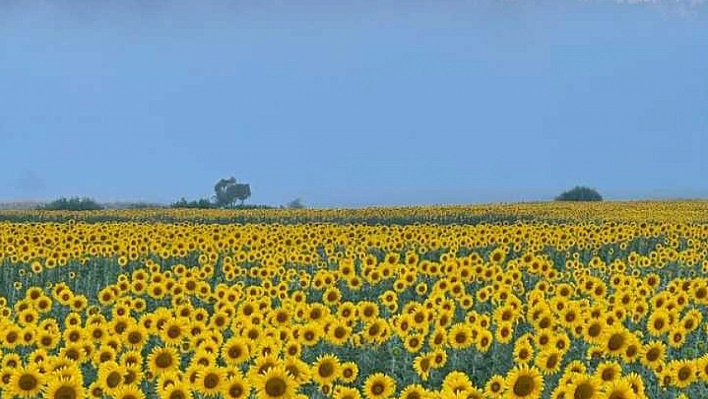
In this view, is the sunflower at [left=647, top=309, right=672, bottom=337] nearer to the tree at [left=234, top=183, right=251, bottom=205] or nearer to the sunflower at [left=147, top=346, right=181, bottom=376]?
the sunflower at [left=147, top=346, right=181, bottom=376]

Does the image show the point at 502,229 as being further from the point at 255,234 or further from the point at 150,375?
the point at 150,375

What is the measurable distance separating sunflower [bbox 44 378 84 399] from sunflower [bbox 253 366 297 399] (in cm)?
113

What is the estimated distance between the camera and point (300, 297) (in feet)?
36.0

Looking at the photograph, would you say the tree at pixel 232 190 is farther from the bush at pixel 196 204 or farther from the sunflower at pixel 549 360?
the sunflower at pixel 549 360

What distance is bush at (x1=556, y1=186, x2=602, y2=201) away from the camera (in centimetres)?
6981

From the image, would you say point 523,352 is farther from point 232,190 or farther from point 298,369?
point 232,190

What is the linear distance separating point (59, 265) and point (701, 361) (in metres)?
14.4

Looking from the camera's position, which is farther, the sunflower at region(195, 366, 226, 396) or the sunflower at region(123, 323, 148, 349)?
the sunflower at region(123, 323, 148, 349)

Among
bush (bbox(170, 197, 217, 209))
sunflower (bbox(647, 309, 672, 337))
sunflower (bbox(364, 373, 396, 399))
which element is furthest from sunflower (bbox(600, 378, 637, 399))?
bush (bbox(170, 197, 217, 209))

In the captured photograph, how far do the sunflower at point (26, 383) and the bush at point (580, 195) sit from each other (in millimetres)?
64855

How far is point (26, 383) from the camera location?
21.3ft

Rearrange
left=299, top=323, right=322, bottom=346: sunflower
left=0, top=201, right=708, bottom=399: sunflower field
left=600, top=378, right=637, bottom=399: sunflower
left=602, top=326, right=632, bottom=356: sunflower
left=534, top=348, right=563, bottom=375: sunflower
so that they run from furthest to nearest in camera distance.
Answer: left=299, top=323, right=322, bottom=346: sunflower
left=602, top=326, right=632, bottom=356: sunflower
left=534, top=348, right=563, bottom=375: sunflower
left=0, top=201, right=708, bottom=399: sunflower field
left=600, top=378, right=637, bottom=399: sunflower

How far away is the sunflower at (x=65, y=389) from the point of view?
586 cm

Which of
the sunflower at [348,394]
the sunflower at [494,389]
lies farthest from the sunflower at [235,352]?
the sunflower at [494,389]
